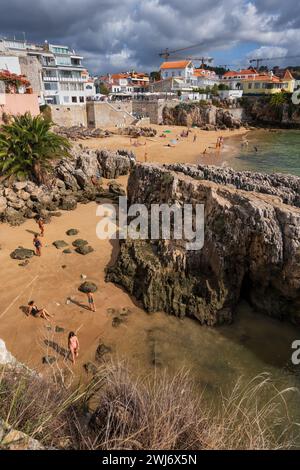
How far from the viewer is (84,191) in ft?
78.3

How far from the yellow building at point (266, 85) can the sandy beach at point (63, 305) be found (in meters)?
82.3

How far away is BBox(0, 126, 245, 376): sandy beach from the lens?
10875 mm

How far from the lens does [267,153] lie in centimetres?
4300

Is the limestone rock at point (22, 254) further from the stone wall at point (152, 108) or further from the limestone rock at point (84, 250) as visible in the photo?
the stone wall at point (152, 108)

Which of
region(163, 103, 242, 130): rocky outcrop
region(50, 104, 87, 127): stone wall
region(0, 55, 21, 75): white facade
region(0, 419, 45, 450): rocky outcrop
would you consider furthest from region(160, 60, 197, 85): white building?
region(0, 419, 45, 450): rocky outcrop

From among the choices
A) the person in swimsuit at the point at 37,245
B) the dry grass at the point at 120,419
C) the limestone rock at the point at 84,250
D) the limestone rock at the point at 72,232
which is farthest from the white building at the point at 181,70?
the dry grass at the point at 120,419

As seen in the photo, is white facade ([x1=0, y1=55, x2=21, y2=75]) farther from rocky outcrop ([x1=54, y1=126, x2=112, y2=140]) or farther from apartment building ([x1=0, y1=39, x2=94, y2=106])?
rocky outcrop ([x1=54, y1=126, x2=112, y2=140])

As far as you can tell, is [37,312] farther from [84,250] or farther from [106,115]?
[106,115]

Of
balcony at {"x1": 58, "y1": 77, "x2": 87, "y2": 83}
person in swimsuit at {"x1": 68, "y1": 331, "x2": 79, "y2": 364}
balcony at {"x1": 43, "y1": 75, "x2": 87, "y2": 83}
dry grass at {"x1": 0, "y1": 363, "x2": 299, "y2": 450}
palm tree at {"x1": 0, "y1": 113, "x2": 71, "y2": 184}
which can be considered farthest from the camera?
balcony at {"x1": 58, "y1": 77, "x2": 87, "y2": 83}

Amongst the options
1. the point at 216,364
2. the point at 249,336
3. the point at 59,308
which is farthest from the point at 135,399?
the point at 59,308

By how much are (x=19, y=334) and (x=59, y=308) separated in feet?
6.08

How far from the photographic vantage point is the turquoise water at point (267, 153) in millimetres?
34625

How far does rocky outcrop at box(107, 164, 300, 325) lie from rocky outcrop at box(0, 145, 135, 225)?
966 centimetres

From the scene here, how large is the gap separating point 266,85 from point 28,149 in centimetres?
8011
